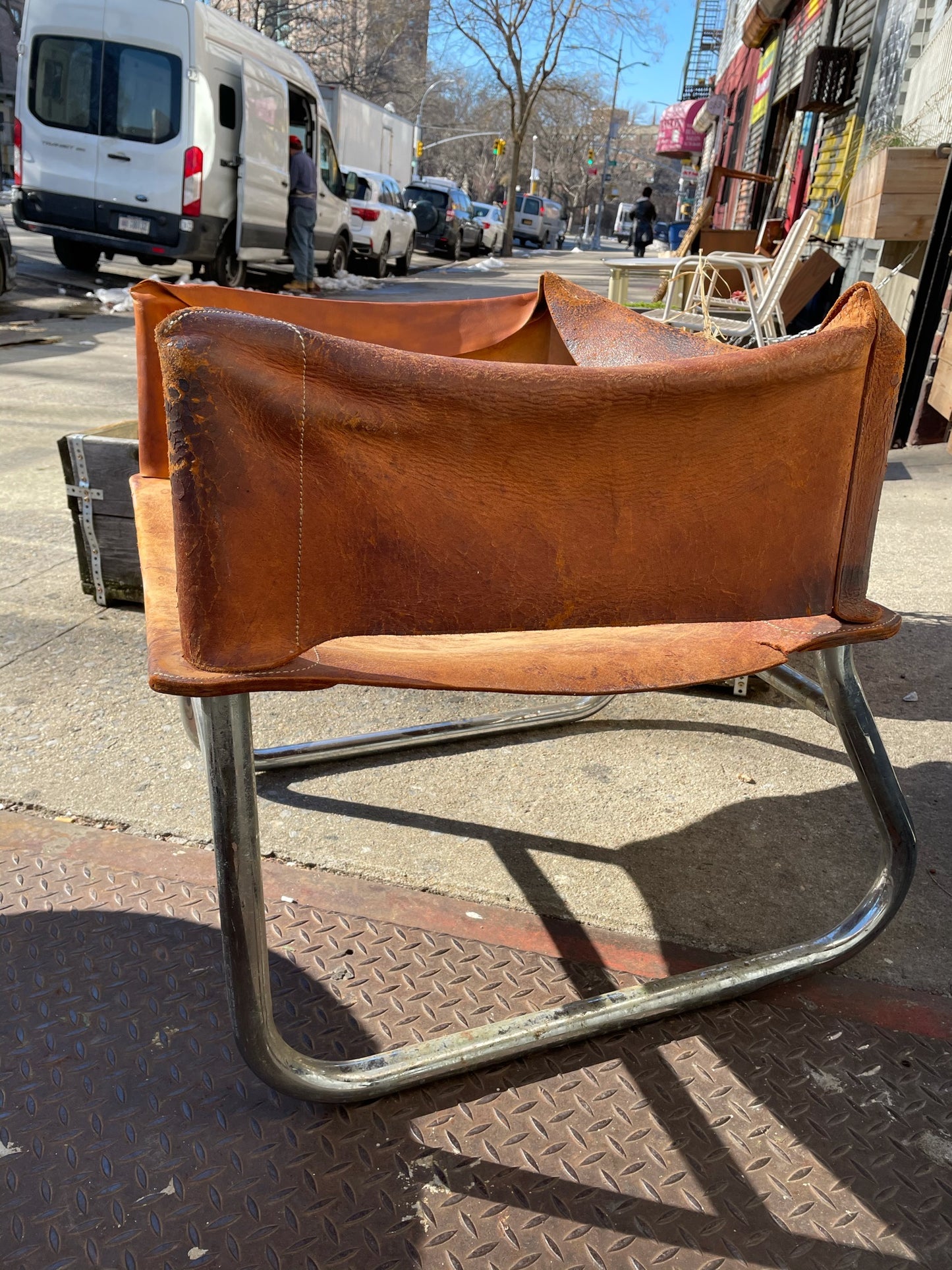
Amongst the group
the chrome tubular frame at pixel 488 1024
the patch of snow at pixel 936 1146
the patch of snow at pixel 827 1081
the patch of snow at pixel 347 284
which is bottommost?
the patch of snow at pixel 827 1081

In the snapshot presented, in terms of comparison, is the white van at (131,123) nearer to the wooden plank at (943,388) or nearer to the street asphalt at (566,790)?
the wooden plank at (943,388)

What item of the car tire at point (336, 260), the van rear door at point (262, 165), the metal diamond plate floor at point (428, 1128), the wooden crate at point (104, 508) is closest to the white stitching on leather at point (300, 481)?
the metal diamond plate floor at point (428, 1128)

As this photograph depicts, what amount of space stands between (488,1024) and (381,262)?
703 inches

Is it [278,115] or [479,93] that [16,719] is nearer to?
[278,115]

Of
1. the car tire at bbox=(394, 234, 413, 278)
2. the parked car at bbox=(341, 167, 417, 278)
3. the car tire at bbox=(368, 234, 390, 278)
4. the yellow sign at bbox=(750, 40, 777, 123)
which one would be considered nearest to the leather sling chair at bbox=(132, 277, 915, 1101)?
the parked car at bbox=(341, 167, 417, 278)

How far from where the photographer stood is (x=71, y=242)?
483 inches

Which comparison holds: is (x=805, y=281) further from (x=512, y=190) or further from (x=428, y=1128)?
(x=512, y=190)

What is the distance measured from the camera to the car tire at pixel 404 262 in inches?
758

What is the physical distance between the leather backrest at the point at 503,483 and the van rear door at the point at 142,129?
10.8 metres

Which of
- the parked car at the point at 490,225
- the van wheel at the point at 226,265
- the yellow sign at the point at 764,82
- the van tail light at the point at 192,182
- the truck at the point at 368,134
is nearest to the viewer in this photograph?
the van tail light at the point at 192,182

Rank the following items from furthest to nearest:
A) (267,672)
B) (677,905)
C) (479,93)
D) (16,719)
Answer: (479,93) → (16,719) → (677,905) → (267,672)

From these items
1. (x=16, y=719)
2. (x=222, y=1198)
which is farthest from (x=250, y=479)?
(x=16, y=719)

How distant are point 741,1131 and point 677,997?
0.22 metres

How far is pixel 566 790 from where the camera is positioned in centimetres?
240
